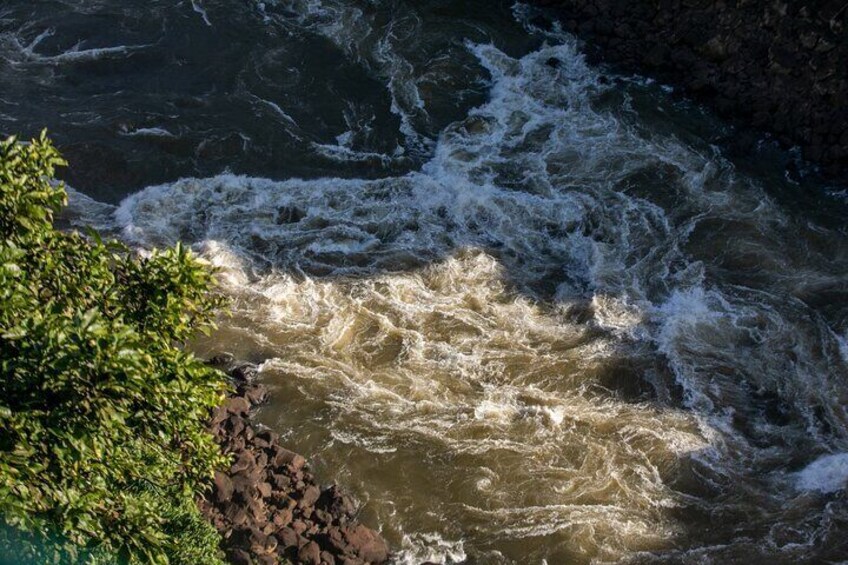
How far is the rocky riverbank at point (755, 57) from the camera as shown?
16.7 m

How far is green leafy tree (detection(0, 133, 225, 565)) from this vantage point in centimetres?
651

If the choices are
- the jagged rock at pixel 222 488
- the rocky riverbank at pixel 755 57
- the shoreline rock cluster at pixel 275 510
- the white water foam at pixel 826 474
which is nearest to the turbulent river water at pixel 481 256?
the white water foam at pixel 826 474

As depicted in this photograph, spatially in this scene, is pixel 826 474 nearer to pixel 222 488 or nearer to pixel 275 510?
pixel 275 510

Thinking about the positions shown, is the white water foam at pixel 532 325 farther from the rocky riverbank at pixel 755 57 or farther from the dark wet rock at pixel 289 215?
the rocky riverbank at pixel 755 57

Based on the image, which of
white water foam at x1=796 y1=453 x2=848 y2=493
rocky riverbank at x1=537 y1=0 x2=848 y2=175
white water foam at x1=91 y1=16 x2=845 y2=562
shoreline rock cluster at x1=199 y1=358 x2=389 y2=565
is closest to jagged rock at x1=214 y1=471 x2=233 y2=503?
shoreline rock cluster at x1=199 y1=358 x2=389 y2=565

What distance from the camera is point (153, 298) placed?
7.85 metres

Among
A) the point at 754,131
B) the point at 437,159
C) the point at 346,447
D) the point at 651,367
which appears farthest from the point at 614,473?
the point at 754,131

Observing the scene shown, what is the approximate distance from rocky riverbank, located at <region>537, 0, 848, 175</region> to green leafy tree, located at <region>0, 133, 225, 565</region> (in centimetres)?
1267

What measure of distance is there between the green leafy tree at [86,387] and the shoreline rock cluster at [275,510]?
164 cm

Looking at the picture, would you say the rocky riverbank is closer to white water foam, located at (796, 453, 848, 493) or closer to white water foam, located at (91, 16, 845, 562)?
white water foam, located at (91, 16, 845, 562)

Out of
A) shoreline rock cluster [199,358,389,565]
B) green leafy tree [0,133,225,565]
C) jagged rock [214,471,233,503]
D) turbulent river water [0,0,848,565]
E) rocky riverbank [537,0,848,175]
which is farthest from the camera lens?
rocky riverbank [537,0,848,175]

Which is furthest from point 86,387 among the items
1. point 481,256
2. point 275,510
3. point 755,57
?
point 755,57

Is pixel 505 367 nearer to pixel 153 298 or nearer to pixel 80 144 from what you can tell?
pixel 153 298

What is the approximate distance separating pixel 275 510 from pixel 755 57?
13.2m
